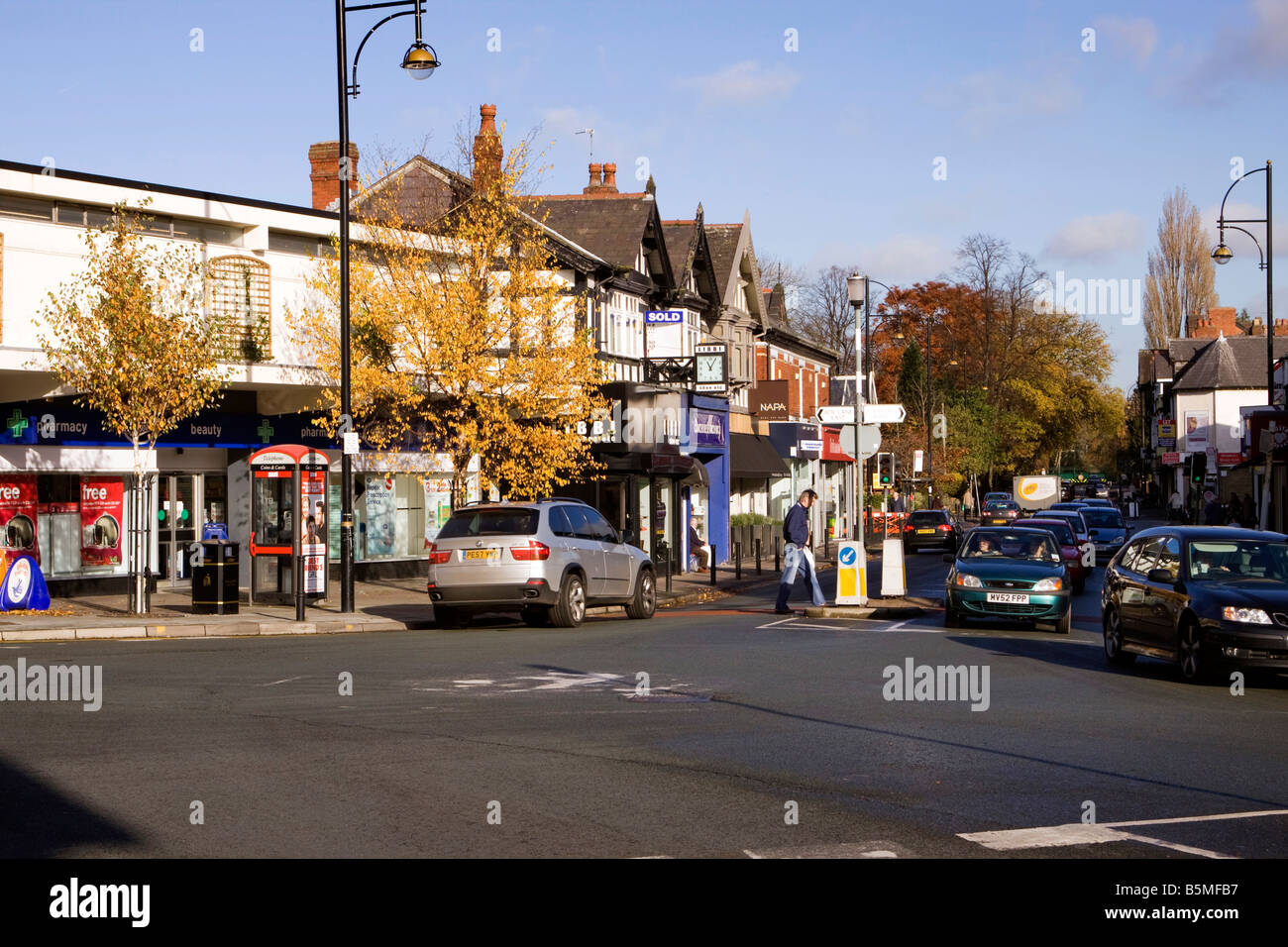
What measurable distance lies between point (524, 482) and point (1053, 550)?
11033 mm

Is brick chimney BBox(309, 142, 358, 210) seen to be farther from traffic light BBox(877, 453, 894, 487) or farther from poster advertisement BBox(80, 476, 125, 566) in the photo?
traffic light BBox(877, 453, 894, 487)

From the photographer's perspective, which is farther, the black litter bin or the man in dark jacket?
the man in dark jacket

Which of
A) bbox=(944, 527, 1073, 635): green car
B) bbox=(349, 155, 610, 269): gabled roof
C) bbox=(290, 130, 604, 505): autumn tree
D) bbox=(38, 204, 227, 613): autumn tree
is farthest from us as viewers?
bbox=(349, 155, 610, 269): gabled roof

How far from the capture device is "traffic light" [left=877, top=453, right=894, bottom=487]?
5534 centimetres

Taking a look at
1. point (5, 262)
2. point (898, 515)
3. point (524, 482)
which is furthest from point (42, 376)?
point (898, 515)

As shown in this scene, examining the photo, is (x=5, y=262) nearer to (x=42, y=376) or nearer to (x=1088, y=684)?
(x=42, y=376)

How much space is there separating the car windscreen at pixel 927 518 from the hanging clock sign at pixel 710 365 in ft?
45.3

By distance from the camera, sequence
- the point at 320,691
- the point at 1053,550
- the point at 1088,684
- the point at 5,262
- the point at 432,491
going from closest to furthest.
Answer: the point at 320,691 < the point at 1088,684 < the point at 1053,550 < the point at 5,262 < the point at 432,491

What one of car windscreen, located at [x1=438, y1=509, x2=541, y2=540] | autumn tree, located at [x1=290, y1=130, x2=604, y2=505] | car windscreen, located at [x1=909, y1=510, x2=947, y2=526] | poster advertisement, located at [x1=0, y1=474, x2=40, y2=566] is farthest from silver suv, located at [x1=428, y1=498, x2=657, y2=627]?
car windscreen, located at [x1=909, y1=510, x2=947, y2=526]

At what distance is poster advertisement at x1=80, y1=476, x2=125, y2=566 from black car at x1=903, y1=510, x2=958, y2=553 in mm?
32087

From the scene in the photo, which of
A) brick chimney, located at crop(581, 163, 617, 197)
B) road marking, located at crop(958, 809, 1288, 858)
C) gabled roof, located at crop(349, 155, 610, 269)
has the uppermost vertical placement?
brick chimney, located at crop(581, 163, 617, 197)

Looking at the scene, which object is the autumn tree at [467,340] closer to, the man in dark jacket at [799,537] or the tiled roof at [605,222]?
the man in dark jacket at [799,537]

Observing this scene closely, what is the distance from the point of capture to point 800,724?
10.9m
